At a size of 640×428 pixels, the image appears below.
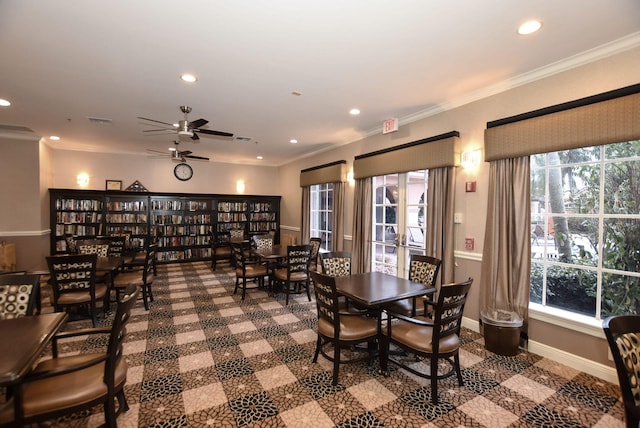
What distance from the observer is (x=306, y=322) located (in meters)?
3.97

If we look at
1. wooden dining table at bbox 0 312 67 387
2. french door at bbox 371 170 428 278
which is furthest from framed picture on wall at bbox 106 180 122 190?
french door at bbox 371 170 428 278

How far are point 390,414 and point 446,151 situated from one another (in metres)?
3.03

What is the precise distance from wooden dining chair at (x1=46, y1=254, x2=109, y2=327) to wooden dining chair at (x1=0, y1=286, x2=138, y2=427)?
1845mm

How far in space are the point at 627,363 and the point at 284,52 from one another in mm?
3264

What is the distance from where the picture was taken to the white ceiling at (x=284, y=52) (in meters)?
2.15

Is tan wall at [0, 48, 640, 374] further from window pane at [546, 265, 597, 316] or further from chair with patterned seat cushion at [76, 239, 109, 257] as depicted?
chair with patterned seat cushion at [76, 239, 109, 257]

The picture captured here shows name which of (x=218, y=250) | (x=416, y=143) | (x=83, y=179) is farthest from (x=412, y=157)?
(x=83, y=179)

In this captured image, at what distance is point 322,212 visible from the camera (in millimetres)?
7227

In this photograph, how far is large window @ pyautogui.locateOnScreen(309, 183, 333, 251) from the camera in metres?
6.89

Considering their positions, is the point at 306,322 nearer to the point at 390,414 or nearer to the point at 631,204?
→ the point at 390,414

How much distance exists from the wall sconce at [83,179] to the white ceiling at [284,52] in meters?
2.75

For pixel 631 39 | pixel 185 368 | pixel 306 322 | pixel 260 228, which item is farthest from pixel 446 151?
pixel 260 228

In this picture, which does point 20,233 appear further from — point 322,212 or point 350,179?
point 350,179

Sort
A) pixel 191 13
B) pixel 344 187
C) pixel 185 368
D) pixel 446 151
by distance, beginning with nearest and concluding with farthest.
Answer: pixel 191 13 < pixel 185 368 < pixel 446 151 < pixel 344 187
